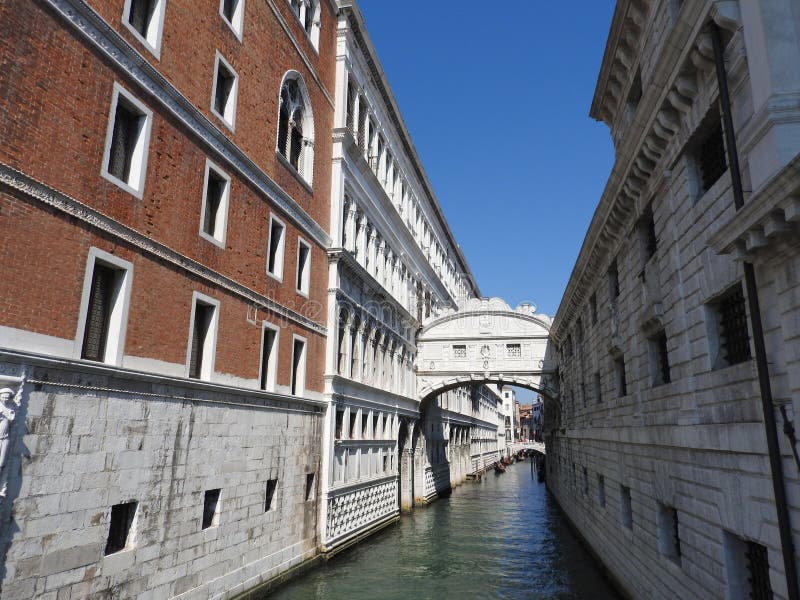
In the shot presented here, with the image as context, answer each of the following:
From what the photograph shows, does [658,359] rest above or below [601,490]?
above

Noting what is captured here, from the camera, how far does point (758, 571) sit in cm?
714

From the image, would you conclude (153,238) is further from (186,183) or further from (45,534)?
(45,534)

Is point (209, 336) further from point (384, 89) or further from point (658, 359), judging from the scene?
point (384, 89)

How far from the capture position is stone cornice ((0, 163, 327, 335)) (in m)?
7.59

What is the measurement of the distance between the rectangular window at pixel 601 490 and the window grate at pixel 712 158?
409 inches

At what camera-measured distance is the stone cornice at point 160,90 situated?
8.70 metres

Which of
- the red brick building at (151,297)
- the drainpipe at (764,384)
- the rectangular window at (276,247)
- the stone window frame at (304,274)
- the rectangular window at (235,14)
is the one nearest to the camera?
the drainpipe at (764,384)

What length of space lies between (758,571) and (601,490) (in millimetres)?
10337

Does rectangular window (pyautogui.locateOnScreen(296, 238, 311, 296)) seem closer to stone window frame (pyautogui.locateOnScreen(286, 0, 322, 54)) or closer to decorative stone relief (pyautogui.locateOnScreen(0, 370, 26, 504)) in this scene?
stone window frame (pyautogui.locateOnScreen(286, 0, 322, 54))

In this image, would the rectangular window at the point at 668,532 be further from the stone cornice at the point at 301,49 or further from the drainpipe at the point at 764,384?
the stone cornice at the point at 301,49

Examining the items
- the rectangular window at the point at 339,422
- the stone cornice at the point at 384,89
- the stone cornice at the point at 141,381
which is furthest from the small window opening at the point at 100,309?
the stone cornice at the point at 384,89

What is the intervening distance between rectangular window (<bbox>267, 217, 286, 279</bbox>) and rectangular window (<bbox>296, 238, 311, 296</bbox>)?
1.28 metres

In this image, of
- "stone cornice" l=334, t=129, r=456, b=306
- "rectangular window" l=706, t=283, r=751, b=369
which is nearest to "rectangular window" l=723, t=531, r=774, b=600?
"rectangular window" l=706, t=283, r=751, b=369

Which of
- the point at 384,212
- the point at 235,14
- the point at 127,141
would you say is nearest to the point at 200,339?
the point at 127,141
